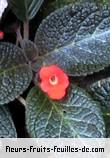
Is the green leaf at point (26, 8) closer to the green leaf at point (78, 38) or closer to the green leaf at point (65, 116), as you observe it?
the green leaf at point (78, 38)

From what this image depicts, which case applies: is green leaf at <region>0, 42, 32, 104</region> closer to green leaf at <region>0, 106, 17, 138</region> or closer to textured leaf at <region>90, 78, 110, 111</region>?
green leaf at <region>0, 106, 17, 138</region>

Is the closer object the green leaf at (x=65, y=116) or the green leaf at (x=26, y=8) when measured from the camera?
the green leaf at (x=65, y=116)

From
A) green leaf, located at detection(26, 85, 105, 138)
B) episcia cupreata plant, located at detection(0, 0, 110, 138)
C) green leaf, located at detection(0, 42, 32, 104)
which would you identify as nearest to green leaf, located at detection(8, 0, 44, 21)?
episcia cupreata plant, located at detection(0, 0, 110, 138)

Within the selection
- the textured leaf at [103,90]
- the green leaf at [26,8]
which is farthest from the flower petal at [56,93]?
the green leaf at [26,8]

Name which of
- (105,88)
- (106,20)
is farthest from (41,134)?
(106,20)

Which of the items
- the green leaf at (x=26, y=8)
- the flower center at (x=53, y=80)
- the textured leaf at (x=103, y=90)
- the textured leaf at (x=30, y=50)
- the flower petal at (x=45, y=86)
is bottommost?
the textured leaf at (x=103, y=90)

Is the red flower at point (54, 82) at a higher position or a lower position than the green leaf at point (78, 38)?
lower

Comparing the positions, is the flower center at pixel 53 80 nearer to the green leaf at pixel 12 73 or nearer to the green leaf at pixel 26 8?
the green leaf at pixel 12 73
